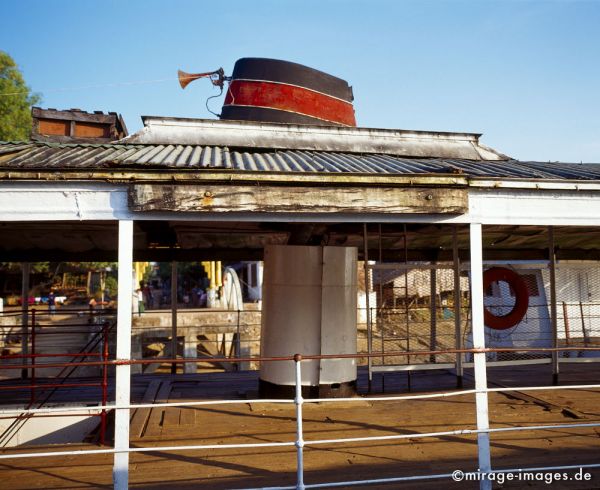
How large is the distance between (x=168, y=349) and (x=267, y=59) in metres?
16.6

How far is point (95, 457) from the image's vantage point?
5133mm

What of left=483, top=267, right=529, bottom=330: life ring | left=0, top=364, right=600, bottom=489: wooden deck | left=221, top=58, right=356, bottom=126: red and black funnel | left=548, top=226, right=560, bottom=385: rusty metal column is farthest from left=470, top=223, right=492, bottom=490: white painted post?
left=221, top=58, right=356, bottom=126: red and black funnel

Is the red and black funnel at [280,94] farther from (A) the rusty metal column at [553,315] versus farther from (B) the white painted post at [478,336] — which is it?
(B) the white painted post at [478,336]

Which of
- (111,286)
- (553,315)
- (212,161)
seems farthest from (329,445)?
(111,286)

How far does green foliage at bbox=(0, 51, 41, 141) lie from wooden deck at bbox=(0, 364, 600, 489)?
25.7 m

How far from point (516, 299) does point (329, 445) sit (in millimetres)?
5433

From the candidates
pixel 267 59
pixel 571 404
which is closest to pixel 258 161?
pixel 267 59

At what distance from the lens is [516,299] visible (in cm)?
930

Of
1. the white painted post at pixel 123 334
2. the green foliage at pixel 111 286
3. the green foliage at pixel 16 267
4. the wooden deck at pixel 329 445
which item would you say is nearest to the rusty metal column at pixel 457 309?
the wooden deck at pixel 329 445

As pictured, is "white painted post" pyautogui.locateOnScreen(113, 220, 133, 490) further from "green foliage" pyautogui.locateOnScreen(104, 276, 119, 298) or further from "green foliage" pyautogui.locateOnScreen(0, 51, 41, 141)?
"green foliage" pyautogui.locateOnScreen(104, 276, 119, 298)

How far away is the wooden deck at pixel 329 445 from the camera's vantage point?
4570 mm

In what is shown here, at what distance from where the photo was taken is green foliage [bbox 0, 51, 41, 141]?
1112 inches

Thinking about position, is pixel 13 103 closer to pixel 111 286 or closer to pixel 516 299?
pixel 111 286

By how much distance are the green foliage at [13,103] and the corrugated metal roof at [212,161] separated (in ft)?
82.4
